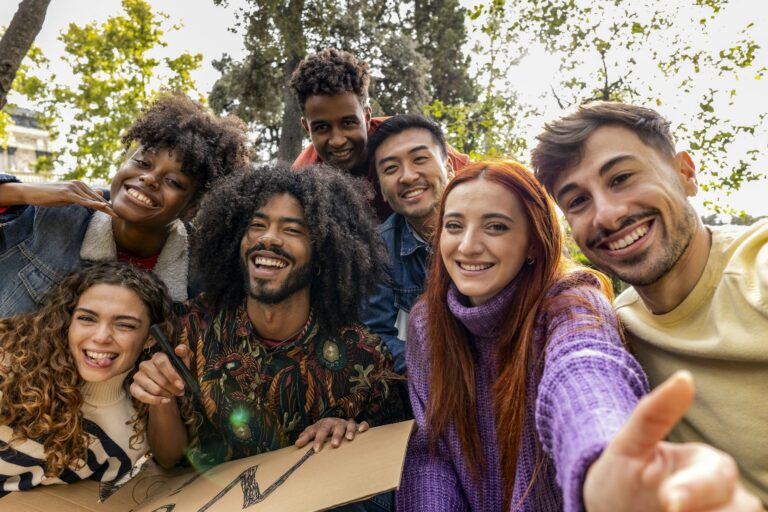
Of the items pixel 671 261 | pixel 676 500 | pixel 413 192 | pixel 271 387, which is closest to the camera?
pixel 676 500

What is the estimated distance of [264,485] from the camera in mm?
2150

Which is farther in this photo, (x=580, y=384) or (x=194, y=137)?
(x=194, y=137)

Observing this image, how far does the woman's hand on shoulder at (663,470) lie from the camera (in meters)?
0.88

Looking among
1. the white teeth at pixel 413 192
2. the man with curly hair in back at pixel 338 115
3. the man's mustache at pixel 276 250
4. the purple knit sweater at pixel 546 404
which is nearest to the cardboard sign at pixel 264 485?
the purple knit sweater at pixel 546 404

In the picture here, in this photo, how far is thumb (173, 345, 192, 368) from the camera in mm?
2697

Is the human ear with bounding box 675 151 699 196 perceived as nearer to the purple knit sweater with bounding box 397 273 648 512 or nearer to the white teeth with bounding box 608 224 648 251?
the white teeth with bounding box 608 224 648 251

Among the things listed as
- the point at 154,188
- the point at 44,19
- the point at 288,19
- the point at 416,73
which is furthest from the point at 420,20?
the point at 154,188

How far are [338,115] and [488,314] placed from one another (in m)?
2.51

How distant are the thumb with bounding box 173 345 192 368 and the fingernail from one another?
7.67 feet

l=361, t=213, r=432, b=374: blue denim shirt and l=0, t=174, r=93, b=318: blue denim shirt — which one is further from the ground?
l=0, t=174, r=93, b=318: blue denim shirt

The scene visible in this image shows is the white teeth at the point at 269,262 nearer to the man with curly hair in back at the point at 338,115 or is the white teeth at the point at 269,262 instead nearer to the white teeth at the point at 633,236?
the man with curly hair in back at the point at 338,115

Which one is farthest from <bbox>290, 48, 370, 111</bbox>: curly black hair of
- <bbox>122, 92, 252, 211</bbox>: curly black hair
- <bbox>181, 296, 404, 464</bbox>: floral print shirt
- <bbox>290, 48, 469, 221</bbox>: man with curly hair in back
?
<bbox>181, 296, 404, 464</bbox>: floral print shirt

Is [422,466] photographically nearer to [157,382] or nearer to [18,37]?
[157,382]

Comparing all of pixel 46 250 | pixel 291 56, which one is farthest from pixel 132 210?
pixel 291 56
